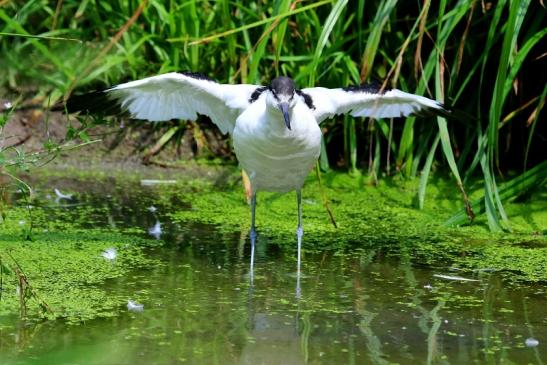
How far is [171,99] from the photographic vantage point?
219 inches

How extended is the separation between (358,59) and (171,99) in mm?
1670

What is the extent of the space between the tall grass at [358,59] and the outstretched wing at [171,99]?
266 millimetres

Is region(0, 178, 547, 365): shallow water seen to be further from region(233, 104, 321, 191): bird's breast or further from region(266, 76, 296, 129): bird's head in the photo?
region(266, 76, 296, 129): bird's head


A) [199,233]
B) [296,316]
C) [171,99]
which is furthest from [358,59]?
[296,316]

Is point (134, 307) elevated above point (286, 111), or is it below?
below

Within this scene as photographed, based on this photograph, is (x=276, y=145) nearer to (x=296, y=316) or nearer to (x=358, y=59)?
(x=296, y=316)

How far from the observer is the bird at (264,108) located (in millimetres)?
4832

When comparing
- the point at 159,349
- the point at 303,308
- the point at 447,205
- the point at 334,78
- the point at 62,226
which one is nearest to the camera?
the point at 159,349

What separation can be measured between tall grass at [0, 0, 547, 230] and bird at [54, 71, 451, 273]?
0.25m

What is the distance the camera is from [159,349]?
3.48m

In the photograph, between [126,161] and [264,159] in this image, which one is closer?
[264,159]

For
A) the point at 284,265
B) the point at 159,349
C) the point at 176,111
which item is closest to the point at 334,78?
the point at 176,111

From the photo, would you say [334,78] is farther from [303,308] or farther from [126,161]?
[303,308]

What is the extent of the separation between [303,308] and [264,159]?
1.08 metres
